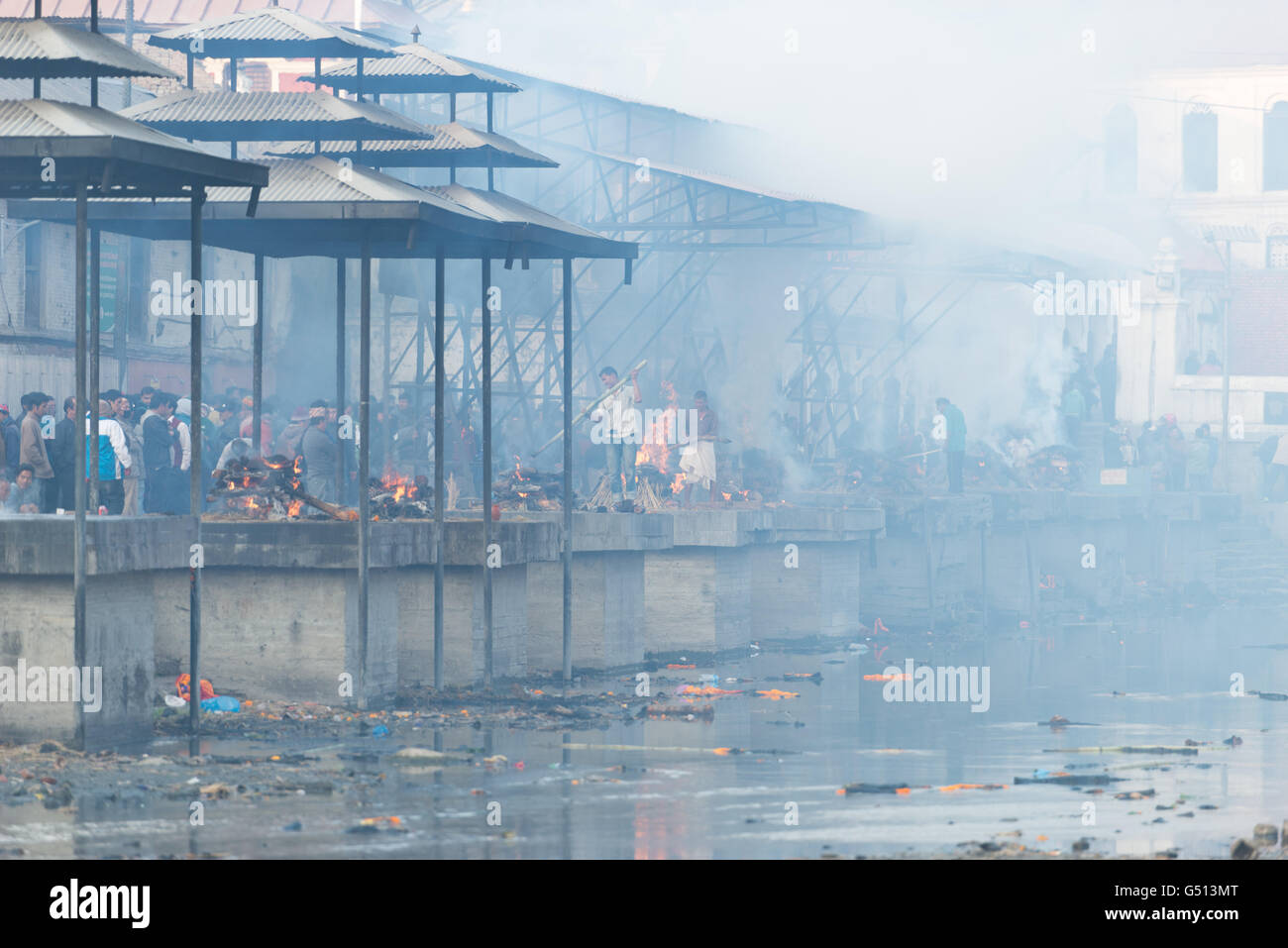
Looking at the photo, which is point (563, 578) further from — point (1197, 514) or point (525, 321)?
point (1197, 514)

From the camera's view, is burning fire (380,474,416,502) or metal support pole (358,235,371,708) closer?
metal support pole (358,235,371,708)

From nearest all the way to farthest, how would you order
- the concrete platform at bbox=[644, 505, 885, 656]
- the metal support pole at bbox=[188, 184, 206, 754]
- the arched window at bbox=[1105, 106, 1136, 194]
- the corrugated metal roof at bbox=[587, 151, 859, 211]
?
the metal support pole at bbox=[188, 184, 206, 754]
the concrete platform at bbox=[644, 505, 885, 656]
the corrugated metal roof at bbox=[587, 151, 859, 211]
the arched window at bbox=[1105, 106, 1136, 194]

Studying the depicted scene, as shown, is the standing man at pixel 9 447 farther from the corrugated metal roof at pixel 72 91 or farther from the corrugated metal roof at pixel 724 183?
the corrugated metal roof at pixel 724 183

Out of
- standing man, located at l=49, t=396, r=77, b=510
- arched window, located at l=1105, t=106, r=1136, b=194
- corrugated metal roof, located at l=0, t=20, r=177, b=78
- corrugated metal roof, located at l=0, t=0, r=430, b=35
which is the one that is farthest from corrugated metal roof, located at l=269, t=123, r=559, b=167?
arched window, located at l=1105, t=106, r=1136, b=194

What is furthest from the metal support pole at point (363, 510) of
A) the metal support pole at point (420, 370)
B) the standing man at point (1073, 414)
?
the standing man at point (1073, 414)

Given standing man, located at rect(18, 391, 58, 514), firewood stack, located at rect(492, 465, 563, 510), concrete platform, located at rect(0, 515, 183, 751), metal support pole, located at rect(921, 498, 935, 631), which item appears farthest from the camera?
metal support pole, located at rect(921, 498, 935, 631)

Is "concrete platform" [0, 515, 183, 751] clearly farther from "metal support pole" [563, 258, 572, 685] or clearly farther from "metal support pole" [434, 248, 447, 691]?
"metal support pole" [563, 258, 572, 685]

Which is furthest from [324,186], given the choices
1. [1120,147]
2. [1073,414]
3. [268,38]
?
[1120,147]

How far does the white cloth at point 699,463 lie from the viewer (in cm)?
2816

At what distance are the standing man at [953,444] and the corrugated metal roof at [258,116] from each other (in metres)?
18.2

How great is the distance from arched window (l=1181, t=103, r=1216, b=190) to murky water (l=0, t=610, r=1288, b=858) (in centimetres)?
6134

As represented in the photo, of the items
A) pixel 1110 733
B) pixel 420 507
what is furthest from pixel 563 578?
pixel 1110 733

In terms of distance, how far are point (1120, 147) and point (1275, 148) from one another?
578 centimetres

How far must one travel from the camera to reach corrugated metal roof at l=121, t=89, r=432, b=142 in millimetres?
18984
